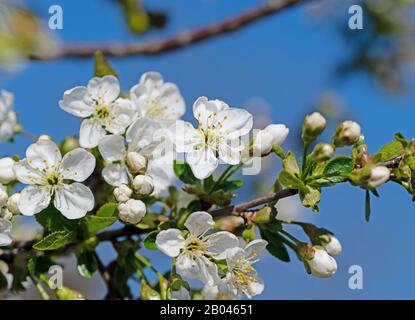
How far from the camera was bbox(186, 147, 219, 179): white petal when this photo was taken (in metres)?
1.42

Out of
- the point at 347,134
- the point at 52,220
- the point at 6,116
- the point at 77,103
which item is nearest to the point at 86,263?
the point at 52,220

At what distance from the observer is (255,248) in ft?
4.52

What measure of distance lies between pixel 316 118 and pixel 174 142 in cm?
31

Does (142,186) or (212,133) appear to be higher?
(212,133)

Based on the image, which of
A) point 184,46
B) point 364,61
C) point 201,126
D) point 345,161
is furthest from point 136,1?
point 345,161

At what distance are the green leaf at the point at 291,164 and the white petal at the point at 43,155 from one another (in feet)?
1.52

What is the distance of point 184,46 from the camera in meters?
3.00

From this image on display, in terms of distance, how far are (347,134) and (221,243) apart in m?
0.32

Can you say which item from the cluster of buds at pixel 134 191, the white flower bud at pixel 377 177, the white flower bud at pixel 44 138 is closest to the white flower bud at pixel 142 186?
the cluster of buds at pixel 134 191

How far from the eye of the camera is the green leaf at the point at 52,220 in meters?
1.42

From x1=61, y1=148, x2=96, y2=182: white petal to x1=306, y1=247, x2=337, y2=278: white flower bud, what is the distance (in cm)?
47

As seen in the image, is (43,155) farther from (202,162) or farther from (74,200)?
(202,162)

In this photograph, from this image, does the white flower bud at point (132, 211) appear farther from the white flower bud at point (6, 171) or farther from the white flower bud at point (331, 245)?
Result: the white flower bud at point (331, 245)

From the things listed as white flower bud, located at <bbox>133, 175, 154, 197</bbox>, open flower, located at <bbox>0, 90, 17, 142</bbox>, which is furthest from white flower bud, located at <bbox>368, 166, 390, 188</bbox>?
open flower, located at <bbox>0, 90, 17, 142</bbox>
